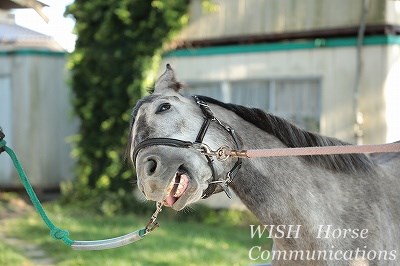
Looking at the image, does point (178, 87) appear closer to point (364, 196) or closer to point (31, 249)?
point (364, 196)

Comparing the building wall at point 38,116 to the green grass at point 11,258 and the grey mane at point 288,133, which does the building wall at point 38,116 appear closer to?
the green grass at point 11,258

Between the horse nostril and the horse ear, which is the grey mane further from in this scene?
the horse nostril

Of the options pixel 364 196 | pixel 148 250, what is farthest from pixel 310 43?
pixel 364 196

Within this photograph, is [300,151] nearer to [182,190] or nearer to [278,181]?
[278,181]

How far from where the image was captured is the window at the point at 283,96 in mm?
8508

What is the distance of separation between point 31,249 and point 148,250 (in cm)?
147

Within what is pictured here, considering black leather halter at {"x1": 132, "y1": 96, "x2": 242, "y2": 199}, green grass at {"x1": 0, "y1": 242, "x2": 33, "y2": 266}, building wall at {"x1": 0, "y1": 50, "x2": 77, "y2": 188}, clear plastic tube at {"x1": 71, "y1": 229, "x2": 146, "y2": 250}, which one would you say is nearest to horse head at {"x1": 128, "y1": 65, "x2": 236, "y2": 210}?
black leather halter at {"x1": 132, "y1": 96, "x2": 242, "y2": 199}

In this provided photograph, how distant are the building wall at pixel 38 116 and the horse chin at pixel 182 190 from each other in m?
8.82

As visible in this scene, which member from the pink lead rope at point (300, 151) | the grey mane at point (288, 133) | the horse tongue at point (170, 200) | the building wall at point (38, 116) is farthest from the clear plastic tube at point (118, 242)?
the building wall at point (38, 116)

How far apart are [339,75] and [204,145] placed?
593cm

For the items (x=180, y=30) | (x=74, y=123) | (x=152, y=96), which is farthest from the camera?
(x=74, y=123)

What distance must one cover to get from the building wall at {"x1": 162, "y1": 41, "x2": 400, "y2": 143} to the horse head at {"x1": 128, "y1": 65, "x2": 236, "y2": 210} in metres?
5.51

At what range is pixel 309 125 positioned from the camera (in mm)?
8516

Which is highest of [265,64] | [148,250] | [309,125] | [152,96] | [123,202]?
[152,96]
